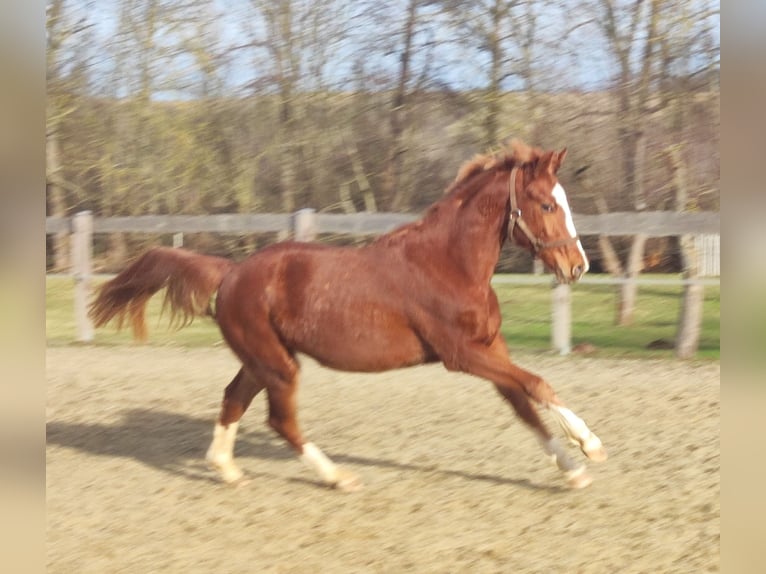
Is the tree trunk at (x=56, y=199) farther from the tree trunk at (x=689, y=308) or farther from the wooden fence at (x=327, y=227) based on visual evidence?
the tree trunk at (x=689, y=308)

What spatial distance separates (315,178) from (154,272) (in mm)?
5969

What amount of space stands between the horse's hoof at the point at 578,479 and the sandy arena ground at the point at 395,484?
0.03 m

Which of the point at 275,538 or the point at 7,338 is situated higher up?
the point at 7,338

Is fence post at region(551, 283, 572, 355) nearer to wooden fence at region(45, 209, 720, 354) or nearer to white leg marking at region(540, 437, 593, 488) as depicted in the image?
wooden fence at region(45, 209, 720, 354)

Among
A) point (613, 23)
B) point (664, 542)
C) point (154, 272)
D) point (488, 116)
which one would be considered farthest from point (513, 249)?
point (664, 542)

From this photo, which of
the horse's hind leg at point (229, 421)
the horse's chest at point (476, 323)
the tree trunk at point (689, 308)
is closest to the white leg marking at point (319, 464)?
the horse's hind leg at point (229, 421)

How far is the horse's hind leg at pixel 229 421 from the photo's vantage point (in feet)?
14.5

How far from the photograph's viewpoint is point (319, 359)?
13.7ft

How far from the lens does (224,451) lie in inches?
175

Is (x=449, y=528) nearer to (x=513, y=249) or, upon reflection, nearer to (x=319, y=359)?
(x=319, y=359)

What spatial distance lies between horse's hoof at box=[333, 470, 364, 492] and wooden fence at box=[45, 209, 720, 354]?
11.9 feet

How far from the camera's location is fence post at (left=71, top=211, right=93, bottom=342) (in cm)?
896

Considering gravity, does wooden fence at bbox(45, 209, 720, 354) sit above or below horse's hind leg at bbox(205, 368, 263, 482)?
above

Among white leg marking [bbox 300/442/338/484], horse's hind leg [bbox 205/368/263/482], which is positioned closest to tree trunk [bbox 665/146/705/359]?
white leg marking [bbox 300/442/338/484]
